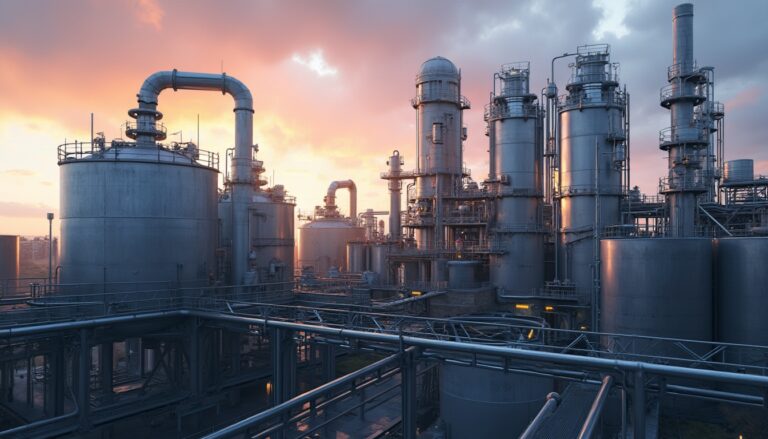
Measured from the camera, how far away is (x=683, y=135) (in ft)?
88.0

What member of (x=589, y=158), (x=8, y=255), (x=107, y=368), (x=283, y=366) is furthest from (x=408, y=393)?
(x=8, y=255)

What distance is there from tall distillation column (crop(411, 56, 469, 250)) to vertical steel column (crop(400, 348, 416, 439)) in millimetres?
23084

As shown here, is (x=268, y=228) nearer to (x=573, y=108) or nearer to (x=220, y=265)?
(x=220, y=265)

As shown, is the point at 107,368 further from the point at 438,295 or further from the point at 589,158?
the point at 589,158

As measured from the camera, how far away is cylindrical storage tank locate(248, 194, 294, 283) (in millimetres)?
28094

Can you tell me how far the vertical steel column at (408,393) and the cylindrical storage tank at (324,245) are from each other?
33.5m

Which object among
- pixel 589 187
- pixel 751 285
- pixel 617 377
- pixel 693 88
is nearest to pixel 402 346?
pixel 617 377

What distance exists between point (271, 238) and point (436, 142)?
50.7ft

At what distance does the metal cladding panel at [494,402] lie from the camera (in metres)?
16.3

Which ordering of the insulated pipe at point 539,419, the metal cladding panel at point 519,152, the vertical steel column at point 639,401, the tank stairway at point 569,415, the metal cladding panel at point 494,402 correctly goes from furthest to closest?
1. the metal cladding panel at point 519,152
2. the metal cladding panel at point 494,402
3. the tank stairway at point 569,415
4. the vertical steel column at point 639,401
5. the insulated pipe at point 539,419

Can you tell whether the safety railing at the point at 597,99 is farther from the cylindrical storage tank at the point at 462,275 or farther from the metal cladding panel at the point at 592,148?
the cylindrical storage tank at the point at 462,275

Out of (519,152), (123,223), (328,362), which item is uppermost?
(519,152)

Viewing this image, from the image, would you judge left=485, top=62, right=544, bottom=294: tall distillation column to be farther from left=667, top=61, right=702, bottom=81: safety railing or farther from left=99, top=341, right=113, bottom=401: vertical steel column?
left=99, top=341, right=113, bottom=401: vertical steel column

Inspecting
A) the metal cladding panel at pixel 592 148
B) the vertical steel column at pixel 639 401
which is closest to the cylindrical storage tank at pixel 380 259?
the metal cladding panel at pixel 592 148
